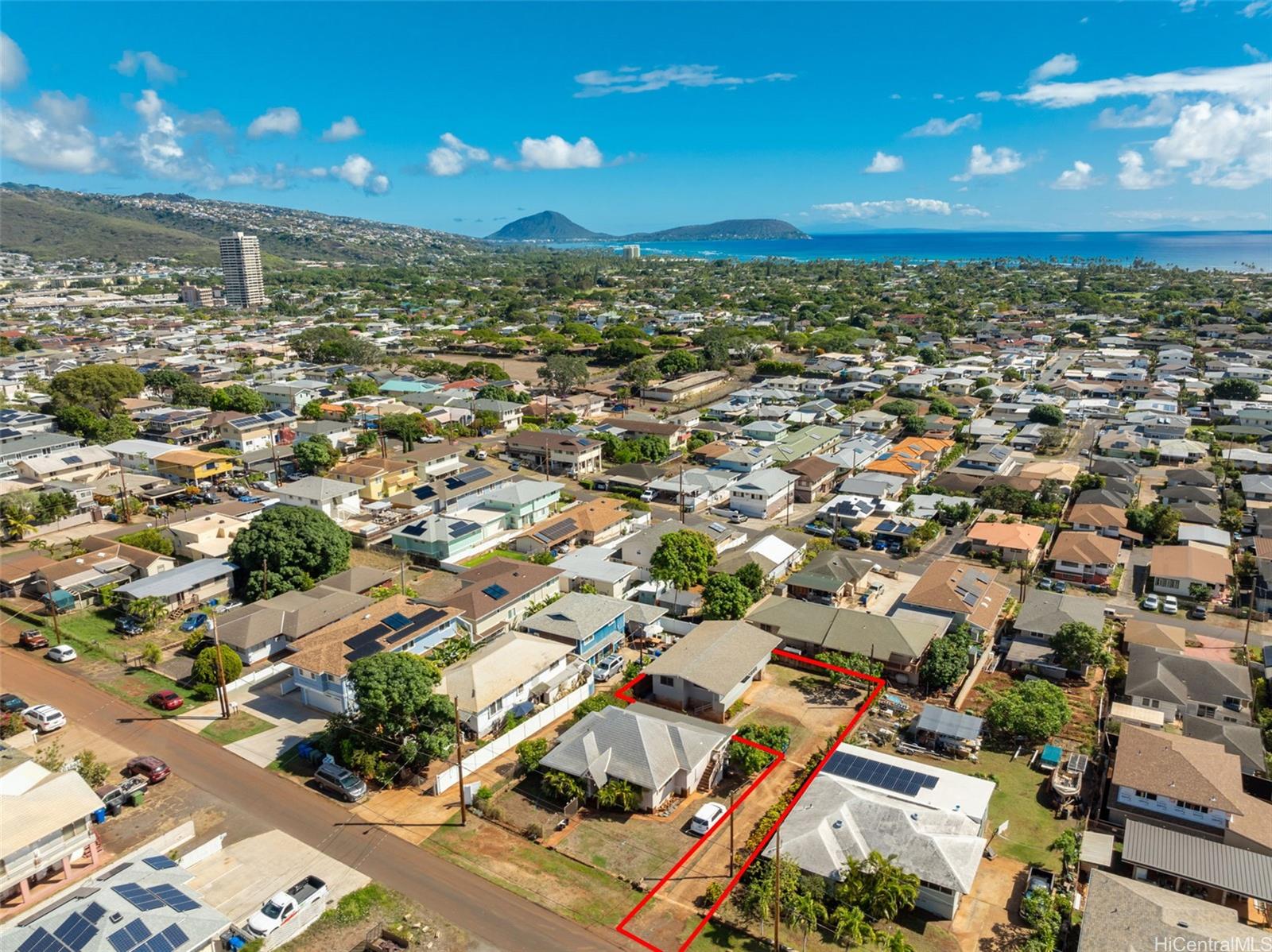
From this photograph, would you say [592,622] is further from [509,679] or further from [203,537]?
[203,537]

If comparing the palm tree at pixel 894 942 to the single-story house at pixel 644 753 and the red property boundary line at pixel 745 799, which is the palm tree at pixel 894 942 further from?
the single-story house at pixel 644 753

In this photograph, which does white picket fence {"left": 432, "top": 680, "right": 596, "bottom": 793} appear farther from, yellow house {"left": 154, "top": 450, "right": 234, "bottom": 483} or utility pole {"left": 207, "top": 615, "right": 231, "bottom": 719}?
yellow house {"left": 154, "top": 450, "right": 234, "bottom": 483}

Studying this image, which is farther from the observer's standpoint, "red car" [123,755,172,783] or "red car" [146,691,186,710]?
"red car" [146,691,186,710]

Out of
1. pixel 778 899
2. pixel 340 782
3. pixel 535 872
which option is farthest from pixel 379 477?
pixel 778 899

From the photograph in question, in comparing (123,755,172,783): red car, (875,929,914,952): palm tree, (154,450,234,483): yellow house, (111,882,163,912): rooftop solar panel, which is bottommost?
(875,929,914,952): palm tree

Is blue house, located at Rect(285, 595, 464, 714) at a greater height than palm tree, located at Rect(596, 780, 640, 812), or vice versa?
blue house, located at Rect(285, 595, 464, 714)

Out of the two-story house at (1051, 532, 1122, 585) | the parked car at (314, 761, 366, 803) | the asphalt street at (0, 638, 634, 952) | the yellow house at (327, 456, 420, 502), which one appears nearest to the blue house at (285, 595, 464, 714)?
the parked car at (314, 761, 366, 803)

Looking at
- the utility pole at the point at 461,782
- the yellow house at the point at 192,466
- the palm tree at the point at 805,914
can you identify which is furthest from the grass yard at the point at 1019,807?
the yellow house at the point at 192,466
